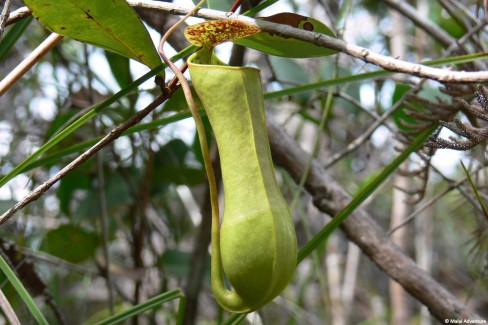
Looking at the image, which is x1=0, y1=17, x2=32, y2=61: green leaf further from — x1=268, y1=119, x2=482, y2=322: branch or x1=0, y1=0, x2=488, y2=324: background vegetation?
x1=268, y1=119, x2=482, y2=322: branch

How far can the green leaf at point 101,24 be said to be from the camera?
49 centimetres

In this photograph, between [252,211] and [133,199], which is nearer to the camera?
[252,211]

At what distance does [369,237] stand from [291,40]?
0.47m

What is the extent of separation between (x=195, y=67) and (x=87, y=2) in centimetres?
12

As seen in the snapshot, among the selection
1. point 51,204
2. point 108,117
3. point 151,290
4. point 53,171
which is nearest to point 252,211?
point 108,117

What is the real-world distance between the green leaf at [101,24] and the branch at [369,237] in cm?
46

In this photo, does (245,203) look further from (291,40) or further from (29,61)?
(29,61)

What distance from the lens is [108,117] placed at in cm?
121

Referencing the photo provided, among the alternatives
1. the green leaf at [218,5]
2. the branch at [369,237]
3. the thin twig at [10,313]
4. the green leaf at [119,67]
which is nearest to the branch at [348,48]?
the green leaf at [218,5]

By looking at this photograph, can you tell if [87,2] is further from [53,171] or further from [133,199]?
[53,171]

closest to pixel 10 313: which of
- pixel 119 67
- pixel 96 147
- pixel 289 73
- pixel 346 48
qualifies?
pixel 96 147

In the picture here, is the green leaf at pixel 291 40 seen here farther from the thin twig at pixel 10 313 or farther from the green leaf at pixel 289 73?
the green leaf at pixel 289 73

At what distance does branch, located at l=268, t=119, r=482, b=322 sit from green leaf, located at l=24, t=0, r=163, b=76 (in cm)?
46

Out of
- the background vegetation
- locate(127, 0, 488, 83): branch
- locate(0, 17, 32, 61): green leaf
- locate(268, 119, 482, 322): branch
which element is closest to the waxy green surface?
locate(127, 0, 488, 83): branch
